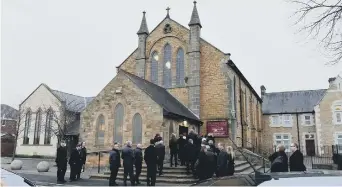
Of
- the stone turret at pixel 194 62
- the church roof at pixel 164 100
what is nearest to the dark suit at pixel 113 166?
the church roof at pixel 164 100

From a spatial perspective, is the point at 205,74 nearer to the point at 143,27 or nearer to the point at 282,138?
the point at 143,27

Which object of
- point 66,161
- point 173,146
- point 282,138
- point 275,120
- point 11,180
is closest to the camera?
point 11,180

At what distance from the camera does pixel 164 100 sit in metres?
20.4

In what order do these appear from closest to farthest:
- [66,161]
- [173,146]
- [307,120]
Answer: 1. [66,161]
2. [173,146]
3. [307,120]

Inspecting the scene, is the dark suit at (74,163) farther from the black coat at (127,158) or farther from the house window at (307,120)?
the house window at (307,120)

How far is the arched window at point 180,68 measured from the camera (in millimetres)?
25795

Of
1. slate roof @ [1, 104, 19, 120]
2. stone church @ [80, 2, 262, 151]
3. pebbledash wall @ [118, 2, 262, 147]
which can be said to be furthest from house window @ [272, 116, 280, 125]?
slate roof @ [1, 104, 19, 120]

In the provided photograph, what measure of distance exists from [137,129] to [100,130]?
270 centimetres

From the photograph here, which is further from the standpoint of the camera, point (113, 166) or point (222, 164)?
point (113, 166)

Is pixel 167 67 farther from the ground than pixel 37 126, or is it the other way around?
pixel 167 67

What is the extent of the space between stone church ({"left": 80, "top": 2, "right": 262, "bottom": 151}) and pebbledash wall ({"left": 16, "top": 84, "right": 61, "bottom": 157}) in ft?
41.1

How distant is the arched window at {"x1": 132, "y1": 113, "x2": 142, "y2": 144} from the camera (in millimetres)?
17516

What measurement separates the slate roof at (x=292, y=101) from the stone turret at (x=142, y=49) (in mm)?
24969

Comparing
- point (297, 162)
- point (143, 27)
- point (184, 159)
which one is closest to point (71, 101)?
point (143, 27)
